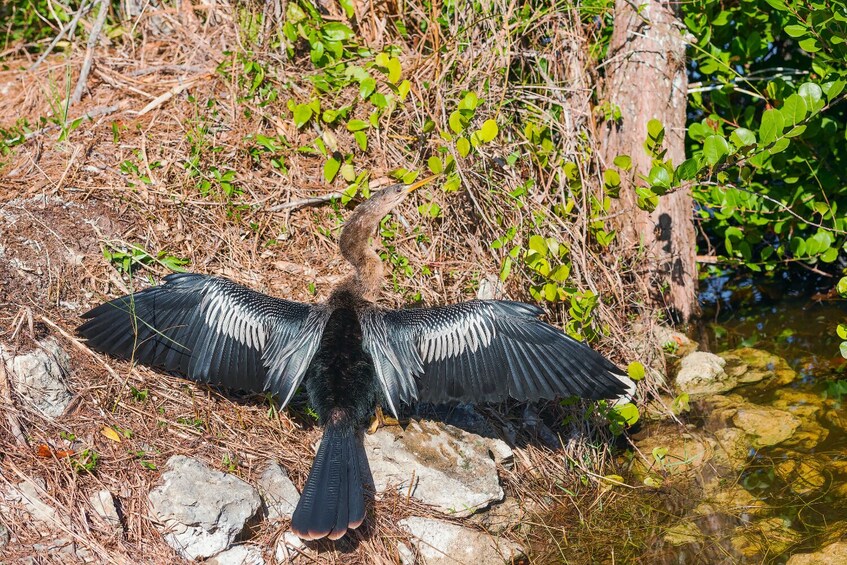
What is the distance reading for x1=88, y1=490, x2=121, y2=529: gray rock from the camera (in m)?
3.52

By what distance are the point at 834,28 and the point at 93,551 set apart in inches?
163

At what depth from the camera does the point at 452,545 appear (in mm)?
3859

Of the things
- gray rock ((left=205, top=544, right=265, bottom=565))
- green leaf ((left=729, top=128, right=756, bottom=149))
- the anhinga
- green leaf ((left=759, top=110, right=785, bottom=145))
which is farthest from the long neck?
green leaf ((left=759, top=110, right=785, bottom=145))

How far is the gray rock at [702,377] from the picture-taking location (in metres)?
5.09

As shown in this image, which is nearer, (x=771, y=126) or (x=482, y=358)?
(x=771, y=126)

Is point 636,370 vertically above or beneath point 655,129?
beneath

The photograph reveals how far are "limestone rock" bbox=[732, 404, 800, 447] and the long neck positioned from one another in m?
2.24

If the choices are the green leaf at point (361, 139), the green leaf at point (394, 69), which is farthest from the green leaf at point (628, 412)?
the green leaf at point (394, 69)

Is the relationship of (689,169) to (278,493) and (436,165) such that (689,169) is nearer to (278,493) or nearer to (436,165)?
(436,165)

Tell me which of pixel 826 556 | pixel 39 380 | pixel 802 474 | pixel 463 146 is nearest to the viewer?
pixel 826 556

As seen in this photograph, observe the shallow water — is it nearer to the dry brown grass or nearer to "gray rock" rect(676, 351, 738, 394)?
"gray rock" rect(676, 351, 738, 394)

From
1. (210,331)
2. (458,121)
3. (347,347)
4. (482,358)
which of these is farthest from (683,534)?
(210,331)

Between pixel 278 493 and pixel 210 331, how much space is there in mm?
918

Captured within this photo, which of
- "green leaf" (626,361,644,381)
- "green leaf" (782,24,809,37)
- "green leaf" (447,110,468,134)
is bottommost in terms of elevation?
"green leaf" (626,361,644,381)
